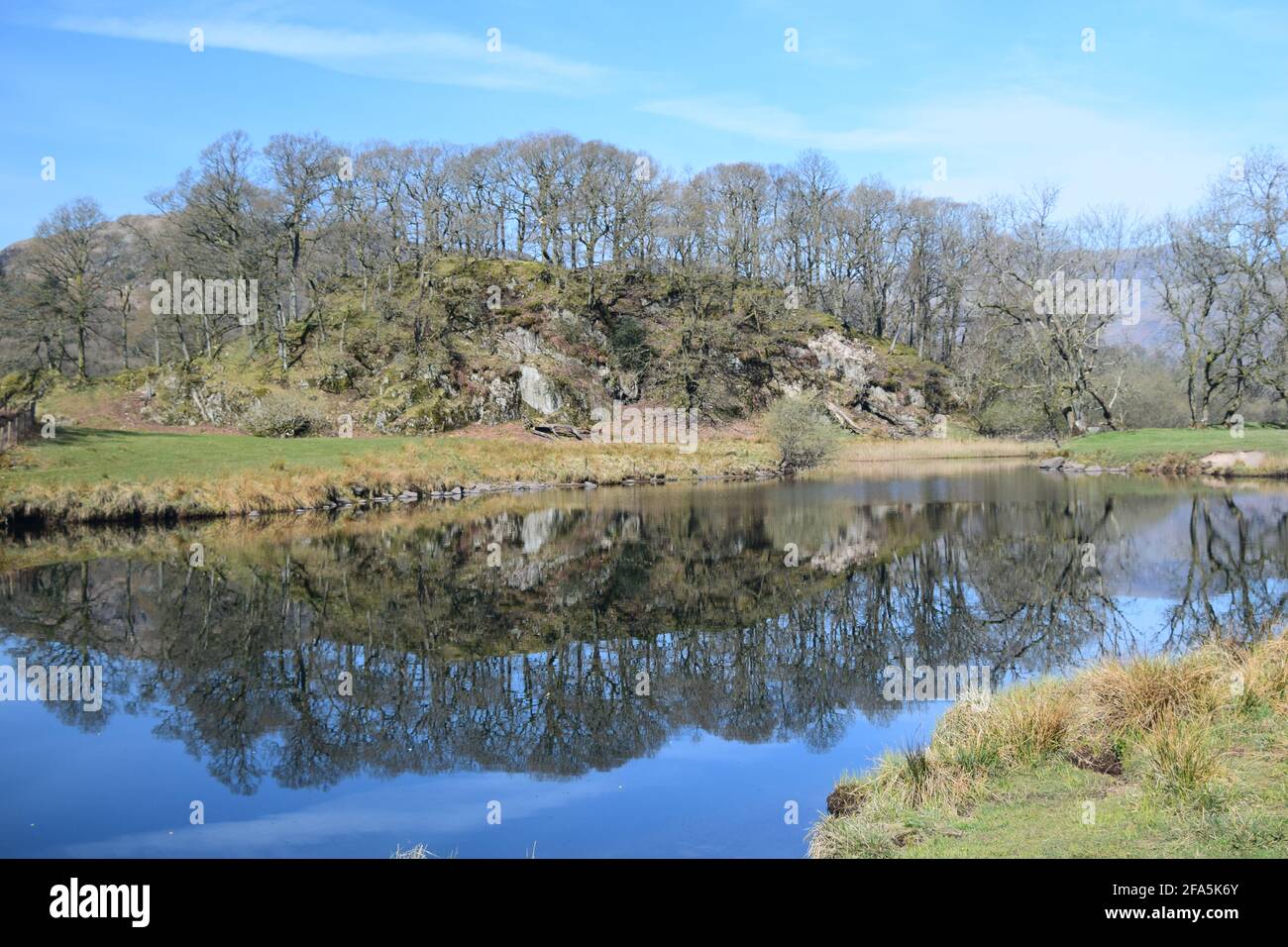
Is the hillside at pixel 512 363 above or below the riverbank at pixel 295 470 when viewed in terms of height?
above

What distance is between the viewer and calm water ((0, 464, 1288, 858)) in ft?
24.2

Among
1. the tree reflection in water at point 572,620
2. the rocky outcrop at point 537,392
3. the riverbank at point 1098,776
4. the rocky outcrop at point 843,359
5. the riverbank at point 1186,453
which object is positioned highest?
the rocky outcrop at point 843,359

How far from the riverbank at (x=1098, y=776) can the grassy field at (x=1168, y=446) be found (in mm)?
33584

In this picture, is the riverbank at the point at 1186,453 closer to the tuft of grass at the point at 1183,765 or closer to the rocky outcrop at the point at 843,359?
the rocky outcrop at the point at 843,359

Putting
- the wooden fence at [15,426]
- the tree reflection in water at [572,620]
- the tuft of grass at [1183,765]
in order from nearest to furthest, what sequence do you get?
1. the tuft of grass at [1183,765]
2. the tree reflection in water at [572,620]
3. the wooden fence at [15,426]

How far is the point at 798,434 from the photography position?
4519 centimetres

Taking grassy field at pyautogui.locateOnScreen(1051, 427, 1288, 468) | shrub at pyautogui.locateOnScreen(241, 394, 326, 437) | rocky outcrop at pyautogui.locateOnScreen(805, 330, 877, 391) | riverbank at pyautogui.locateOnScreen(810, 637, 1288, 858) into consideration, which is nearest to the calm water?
riverbank at pyautogui.locateOnScreen(810, 637, 1288, 858)

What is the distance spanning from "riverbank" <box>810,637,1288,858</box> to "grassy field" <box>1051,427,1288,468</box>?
3358 cm

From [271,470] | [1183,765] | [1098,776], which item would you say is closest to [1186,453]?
[1098,776]

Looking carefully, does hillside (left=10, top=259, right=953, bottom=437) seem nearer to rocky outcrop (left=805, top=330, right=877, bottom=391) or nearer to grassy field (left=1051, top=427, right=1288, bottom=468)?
rocky outcrop (left=805, top=330, right=877, bottom=391)

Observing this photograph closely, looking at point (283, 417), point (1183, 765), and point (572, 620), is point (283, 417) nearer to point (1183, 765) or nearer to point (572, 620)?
point (572, 620)

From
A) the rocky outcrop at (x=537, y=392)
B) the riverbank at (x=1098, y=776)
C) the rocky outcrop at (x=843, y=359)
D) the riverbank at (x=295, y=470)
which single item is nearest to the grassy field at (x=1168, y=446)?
the riverbank at (x=295, y=470)

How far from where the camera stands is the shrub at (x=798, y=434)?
4491cm
